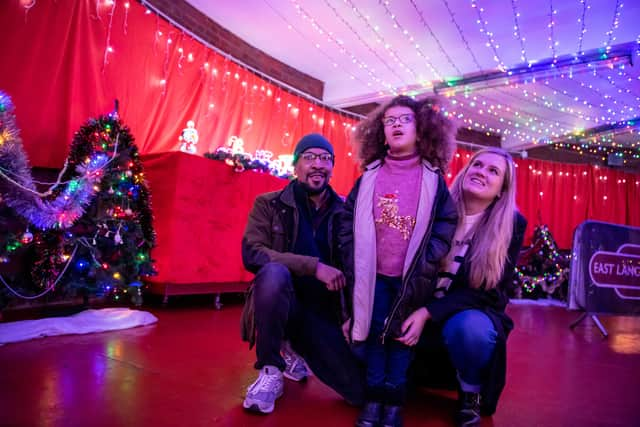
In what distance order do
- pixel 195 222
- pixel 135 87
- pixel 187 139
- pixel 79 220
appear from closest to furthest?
pixel 79 220
pixel 195 222
pixel 135 87
pixel 187 139

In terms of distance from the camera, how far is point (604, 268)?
3.84m

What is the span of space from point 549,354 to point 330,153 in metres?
2.09

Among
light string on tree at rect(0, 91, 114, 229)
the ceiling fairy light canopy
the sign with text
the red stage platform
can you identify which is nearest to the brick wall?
the ceiling fairy light canopy

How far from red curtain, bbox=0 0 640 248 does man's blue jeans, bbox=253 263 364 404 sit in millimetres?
2495

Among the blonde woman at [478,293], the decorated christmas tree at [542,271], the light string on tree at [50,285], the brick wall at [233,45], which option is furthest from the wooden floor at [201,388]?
the decorated christmas tree at [542,271]

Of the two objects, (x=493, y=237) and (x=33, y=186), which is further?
(x=33, y=186)

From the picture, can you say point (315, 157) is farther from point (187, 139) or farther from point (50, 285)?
point (187, 139)

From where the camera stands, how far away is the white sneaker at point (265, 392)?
1442 mm

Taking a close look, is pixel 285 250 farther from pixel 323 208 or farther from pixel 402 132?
pixel 402 132

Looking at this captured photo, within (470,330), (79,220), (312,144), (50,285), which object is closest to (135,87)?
(79,220)

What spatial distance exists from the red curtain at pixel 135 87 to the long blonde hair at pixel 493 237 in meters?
3.07

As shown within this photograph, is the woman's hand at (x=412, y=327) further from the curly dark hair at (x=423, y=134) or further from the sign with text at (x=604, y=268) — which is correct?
the sign with text at (x=604, y=268)

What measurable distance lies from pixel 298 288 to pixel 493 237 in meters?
0.81

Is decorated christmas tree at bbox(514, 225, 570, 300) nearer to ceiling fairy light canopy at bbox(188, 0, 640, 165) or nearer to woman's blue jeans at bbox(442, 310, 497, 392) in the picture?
ceiling fairy light canopy at bbox(188, 0, 640, 165)
